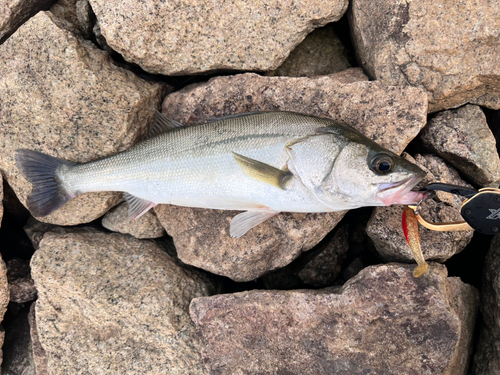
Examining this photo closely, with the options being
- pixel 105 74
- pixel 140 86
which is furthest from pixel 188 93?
pixel 105 74

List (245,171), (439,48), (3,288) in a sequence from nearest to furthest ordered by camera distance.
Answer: (245,171), (439,48), (3,288)

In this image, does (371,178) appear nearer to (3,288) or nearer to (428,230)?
(428,230)

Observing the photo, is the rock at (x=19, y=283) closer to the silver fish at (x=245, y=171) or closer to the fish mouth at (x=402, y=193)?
the silver fish at (x=245, y=171)

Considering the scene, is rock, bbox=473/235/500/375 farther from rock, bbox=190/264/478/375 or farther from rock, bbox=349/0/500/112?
rock, bbox=349/0/500/112

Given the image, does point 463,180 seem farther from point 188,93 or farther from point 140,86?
point 140,86

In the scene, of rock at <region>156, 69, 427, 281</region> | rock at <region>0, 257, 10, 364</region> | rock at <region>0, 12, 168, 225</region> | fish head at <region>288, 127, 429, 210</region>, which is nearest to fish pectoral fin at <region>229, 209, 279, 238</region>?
rock at <region>156, 69, 427, 281</region>

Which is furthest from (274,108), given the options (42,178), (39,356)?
(39,356)

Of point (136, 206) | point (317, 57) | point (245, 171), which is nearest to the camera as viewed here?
point (245, 171)
